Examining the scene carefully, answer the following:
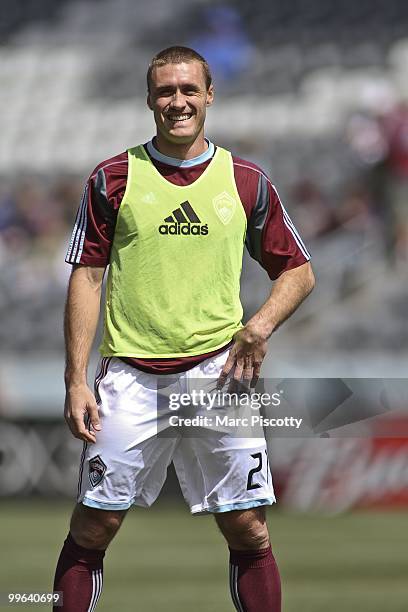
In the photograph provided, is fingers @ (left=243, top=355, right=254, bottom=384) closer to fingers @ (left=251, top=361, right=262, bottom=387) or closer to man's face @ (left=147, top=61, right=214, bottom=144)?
fingers @ (left=251, top=361, right=262, bottom=387)

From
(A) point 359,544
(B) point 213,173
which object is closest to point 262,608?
(B) point 213,173

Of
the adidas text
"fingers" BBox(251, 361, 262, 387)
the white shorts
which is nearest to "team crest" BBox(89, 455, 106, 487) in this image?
the white shorts

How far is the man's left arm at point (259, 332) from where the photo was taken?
15.3ft

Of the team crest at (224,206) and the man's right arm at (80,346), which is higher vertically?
the team crest at (224,206)

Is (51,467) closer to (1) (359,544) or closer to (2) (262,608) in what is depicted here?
(1) (359,544)

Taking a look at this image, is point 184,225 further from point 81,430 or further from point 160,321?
point 81,430

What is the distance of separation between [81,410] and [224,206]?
0.90 meters

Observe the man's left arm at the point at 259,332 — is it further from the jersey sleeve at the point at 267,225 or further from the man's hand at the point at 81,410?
the man's hand at the point at 81,410

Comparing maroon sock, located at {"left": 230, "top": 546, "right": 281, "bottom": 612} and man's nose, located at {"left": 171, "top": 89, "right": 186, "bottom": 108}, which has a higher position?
man's nose, located at {"left": 171, "top": 89, "right": 186, "bottom": 108}

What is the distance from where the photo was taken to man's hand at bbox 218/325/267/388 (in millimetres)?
4668

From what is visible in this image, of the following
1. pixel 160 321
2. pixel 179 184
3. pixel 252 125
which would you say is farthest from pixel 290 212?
pixel 160 321

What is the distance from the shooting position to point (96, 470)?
4.69 metres

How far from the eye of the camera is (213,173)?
480cm

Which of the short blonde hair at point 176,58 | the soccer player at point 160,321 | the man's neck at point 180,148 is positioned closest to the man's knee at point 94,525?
the soccer player at point 160,321
